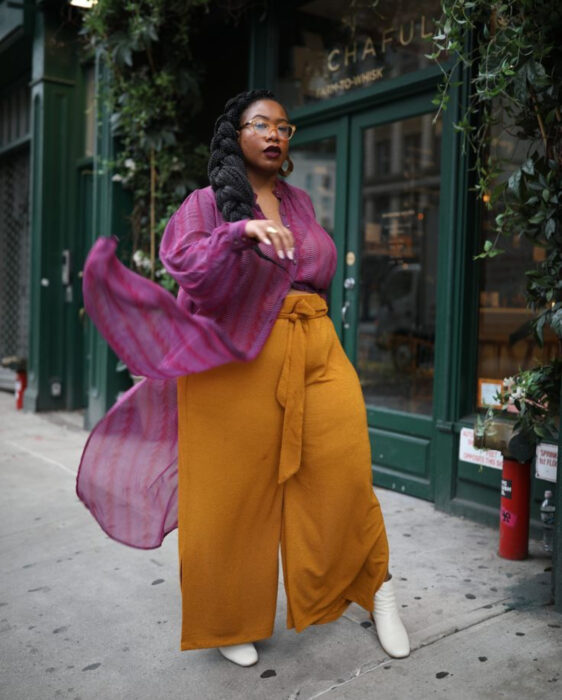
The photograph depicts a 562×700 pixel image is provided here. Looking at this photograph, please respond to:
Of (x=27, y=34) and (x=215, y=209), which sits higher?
(x=27, y=34)

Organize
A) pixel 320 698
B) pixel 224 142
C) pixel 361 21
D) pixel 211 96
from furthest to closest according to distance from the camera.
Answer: pixel 211 96, pixel 361 21, pixel 224 142, pixel 320 698

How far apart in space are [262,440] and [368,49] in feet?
11.8

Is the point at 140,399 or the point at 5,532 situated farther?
the point at 5,532

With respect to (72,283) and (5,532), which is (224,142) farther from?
(72,283)

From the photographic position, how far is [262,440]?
238 cm

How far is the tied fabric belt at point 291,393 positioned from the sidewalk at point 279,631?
0.68 m

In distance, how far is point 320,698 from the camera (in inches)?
88.7

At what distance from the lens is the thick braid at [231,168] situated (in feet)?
7.61

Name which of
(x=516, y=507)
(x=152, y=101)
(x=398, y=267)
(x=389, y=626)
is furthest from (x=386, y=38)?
(x=389, y=626)

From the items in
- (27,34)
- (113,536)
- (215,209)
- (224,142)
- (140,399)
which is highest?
(27,34)

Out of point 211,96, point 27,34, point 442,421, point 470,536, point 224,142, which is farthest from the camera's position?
point 27,34

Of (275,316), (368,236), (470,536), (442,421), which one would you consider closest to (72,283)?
(368,236)

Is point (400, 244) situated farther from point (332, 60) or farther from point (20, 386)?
point (20, 386)

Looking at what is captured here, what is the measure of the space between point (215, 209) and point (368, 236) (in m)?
3.08
